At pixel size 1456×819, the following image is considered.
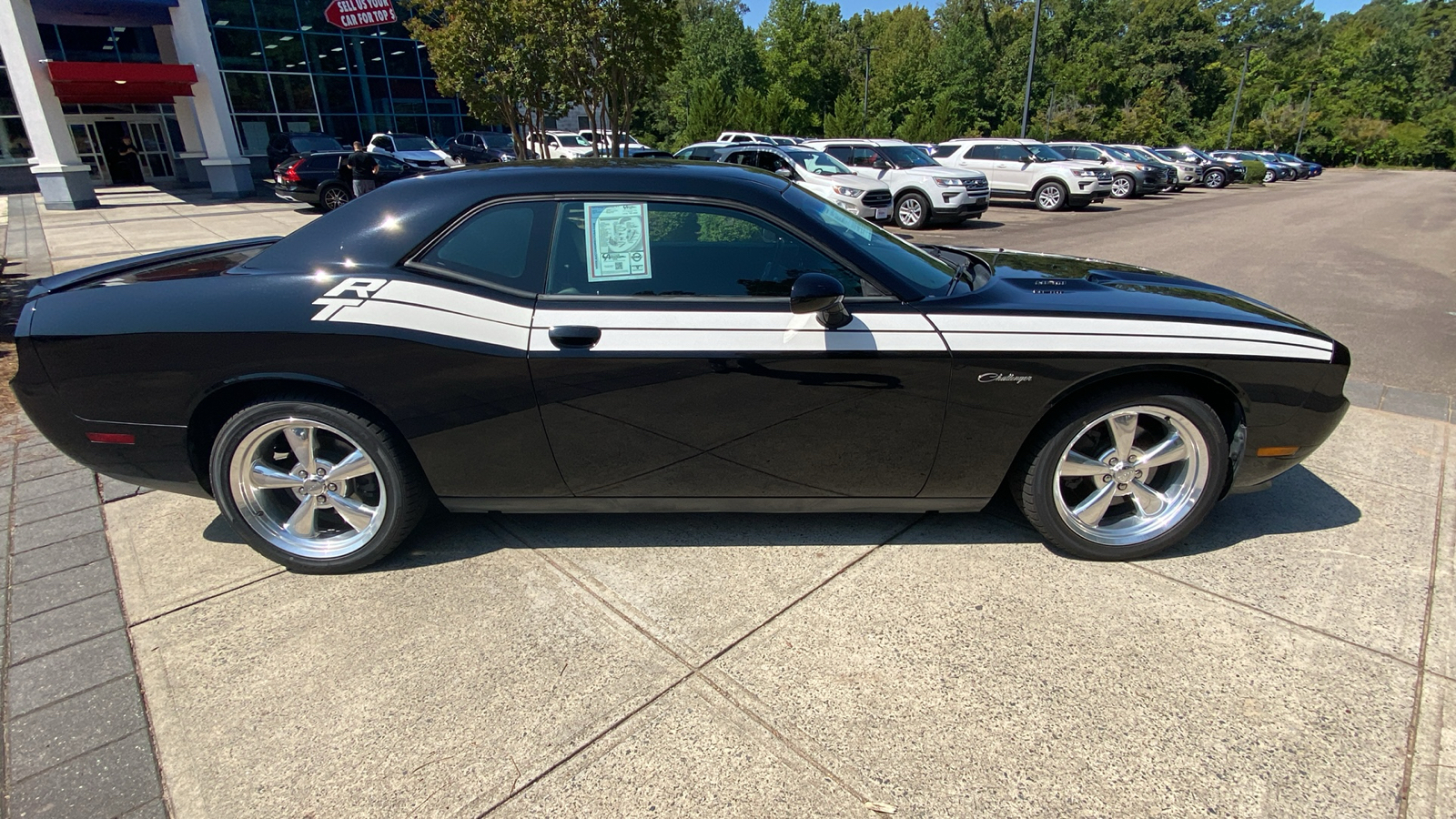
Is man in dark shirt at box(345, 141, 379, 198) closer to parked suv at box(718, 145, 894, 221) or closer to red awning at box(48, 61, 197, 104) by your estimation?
parked suv at box(718, 145, 894, 221)

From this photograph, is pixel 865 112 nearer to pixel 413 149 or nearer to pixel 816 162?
pixel 413 149

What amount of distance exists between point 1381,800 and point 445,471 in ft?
9.76

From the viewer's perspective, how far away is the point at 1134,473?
2.84 meters

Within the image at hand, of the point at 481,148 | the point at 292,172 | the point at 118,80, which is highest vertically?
the point at 118,80

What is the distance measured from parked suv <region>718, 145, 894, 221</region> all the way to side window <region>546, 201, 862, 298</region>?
448 inches

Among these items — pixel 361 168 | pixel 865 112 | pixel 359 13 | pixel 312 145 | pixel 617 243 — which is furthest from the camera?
pixel 865 112

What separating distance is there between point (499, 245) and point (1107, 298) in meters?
2.33

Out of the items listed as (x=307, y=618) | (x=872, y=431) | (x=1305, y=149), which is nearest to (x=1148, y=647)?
(x=872, y=431)

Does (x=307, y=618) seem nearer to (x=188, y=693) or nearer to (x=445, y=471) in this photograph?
(x=188, y=693)

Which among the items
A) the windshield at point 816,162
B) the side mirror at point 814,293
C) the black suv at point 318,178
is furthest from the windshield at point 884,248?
the black suv at point 318,178

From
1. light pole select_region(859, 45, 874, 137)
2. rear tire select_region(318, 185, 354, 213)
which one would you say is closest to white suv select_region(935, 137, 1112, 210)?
rear tire select_region(318, 185, 354, 213)

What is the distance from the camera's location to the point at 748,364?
8.51ft

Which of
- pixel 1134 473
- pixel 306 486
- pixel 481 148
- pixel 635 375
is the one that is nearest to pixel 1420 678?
pixel 1134 473

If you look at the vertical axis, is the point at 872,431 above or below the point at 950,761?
above
